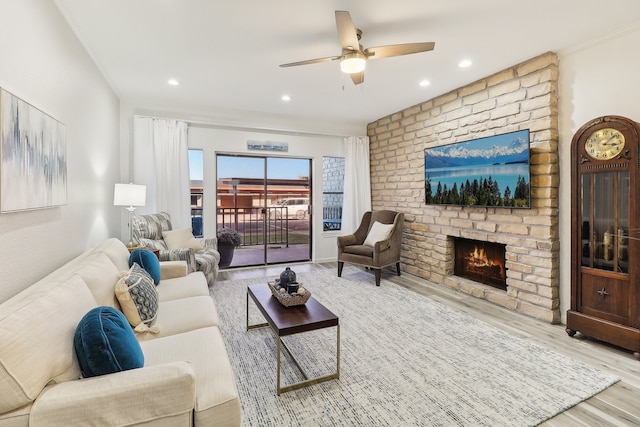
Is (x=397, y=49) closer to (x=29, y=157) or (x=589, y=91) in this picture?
(x=589, y=91)

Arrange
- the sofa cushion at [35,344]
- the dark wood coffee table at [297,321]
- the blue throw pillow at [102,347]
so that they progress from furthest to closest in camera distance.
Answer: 1. the dark wood coffee table at [297,321]
2. the blue throw pillow at [102,347]
3. the sofa cushion at [35,344]

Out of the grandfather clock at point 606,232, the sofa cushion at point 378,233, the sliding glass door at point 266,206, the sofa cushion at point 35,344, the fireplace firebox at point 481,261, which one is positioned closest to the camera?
the sofa cushion at point 35,344

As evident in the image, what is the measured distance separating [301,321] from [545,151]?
2.92 m

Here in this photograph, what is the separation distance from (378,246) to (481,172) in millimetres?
1597

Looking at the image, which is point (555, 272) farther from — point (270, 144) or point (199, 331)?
point (270, 144)

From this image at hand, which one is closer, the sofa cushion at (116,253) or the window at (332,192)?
the sofa cushion at (116,253)

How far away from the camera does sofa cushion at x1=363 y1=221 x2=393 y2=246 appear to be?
4617mm

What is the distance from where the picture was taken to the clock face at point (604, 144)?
249cm

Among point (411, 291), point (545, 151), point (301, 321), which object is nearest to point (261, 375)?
point (301, 321)

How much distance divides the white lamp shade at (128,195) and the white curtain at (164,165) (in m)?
1.08

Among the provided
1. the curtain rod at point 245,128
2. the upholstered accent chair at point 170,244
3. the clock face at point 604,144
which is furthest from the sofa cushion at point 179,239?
the clock face at point 604,144

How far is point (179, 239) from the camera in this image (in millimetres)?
4184

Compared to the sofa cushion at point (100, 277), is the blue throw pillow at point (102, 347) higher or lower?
lower

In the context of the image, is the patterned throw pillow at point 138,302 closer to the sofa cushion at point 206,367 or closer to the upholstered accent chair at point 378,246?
the sofa cushion at point 206,367
